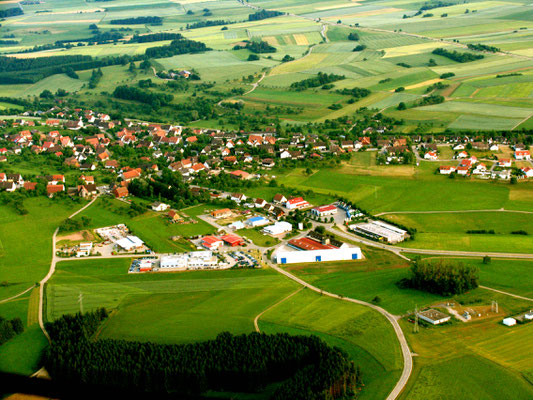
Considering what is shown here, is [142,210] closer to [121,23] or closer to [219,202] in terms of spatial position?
[219,202]

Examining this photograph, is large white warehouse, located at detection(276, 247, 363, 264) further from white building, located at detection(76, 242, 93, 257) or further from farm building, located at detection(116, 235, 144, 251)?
white building, located at detection(76, 242, 93, 257)

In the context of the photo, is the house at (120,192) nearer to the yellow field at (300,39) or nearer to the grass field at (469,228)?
the grass field at (469,228)

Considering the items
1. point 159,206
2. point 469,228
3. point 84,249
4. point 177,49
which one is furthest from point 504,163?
point 177,49

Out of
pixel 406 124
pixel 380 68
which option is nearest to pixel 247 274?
pixel 406 124

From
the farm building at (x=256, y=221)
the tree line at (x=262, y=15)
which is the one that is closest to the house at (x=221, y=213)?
the farm building at (x=256, y=221)

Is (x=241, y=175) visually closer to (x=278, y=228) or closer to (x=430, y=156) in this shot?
(x=278, y=228)
